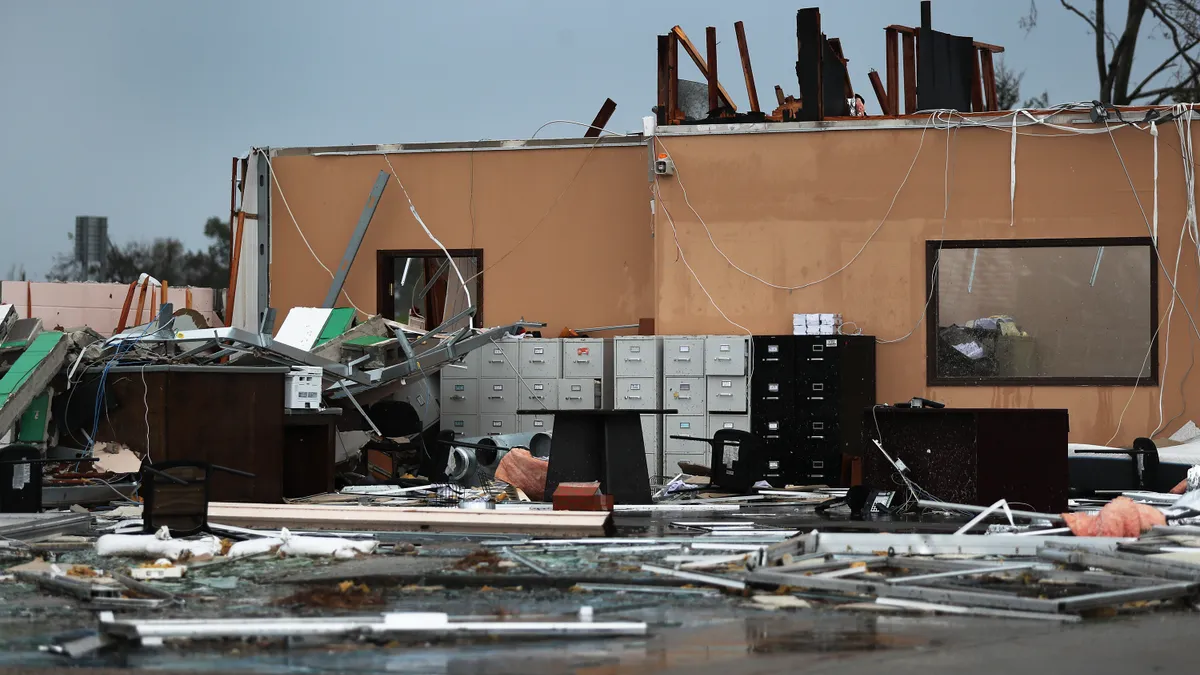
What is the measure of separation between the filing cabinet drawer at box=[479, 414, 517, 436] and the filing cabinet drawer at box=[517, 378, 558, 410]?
0.63 feet

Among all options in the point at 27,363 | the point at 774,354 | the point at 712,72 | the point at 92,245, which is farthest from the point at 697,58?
the point at 92,245

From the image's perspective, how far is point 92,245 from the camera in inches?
1187

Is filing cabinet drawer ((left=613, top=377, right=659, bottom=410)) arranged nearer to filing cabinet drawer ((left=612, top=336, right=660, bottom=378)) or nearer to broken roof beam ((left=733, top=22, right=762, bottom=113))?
filing cabinet drawer ((left=612, top=336, right=660, bottom=378))

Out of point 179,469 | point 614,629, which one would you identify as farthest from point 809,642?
point 179,469

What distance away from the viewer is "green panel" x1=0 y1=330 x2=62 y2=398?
11.4 metres

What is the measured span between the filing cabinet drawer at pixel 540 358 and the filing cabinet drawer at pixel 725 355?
1.70 m

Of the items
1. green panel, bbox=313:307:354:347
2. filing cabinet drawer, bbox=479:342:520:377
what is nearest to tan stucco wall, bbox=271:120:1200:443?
filing cabinet drawer, bbox=479:342:520:377

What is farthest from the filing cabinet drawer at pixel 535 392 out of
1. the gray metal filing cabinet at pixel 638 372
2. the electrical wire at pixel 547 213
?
the electrical wire at pixel 547 213

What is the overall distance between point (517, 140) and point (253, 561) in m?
9.99

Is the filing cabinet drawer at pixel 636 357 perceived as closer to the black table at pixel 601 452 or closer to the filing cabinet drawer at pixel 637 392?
the filing cabinet drawer at pixel 637 392

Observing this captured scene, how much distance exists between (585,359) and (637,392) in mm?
757

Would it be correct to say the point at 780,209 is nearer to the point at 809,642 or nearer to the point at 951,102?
the point at 951,102

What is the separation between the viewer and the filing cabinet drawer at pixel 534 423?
15.5 metres

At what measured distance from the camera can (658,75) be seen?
15672 mm
